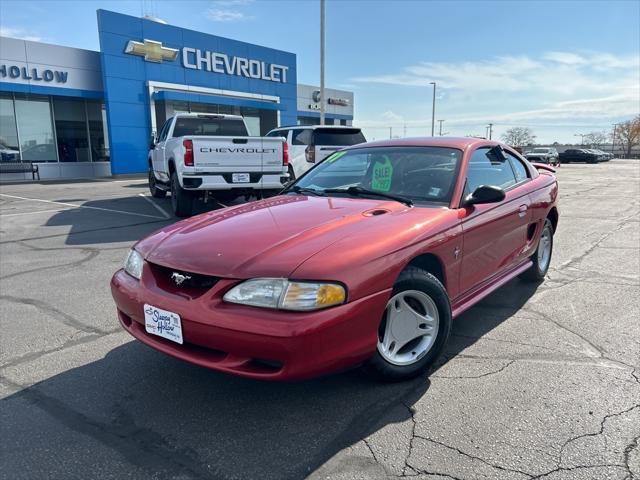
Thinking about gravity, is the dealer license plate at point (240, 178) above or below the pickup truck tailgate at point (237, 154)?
below

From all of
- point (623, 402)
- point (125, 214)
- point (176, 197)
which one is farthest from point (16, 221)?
point (623, 402)

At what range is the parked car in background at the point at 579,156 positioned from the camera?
5022 cm

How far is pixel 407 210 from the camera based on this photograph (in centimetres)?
320

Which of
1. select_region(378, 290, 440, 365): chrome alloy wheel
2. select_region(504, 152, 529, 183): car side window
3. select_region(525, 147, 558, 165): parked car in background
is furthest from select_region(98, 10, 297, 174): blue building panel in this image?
select_region(525, 147, 558, 165): parked car in background

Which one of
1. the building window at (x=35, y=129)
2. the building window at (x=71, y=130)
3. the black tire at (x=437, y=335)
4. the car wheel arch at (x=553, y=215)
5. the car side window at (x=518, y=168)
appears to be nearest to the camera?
the black tire at (x=437, y=335)

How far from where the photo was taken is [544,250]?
5.11 metres

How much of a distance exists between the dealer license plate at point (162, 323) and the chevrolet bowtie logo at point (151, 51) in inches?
908

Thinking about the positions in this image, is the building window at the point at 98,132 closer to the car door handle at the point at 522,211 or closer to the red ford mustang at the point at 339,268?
the red ford mustang at the point at 339,268

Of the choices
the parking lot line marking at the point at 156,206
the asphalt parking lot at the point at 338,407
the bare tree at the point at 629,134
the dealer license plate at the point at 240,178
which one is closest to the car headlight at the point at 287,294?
the asphalt parking lot at the point at 338,407

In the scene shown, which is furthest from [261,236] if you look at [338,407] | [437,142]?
[437,142]

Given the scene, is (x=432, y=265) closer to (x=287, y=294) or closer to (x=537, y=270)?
(x=287, y=294)

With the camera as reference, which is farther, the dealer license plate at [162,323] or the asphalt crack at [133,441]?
the dealer license plate at [162,323]

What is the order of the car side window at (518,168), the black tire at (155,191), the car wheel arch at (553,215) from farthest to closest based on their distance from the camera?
the black tire at (155,191), the car wheel arch at (553,215), the car side window at (518,168)

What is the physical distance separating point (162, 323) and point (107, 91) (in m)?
22.5
